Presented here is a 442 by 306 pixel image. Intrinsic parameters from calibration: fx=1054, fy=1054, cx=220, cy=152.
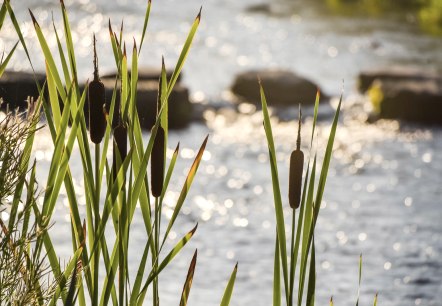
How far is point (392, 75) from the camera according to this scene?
10.4 meters

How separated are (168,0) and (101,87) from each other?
16.7m

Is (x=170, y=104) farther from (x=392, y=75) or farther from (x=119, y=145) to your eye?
(x=119, y=145)

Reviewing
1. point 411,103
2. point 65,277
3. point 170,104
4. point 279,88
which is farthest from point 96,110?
point 279,88

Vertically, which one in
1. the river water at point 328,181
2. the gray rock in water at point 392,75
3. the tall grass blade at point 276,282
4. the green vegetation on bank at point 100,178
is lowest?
the river water at point 328,181

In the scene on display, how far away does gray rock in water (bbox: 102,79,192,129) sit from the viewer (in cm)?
894

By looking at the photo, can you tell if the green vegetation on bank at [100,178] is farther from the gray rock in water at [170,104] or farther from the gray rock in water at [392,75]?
the gray rock in water at [392,75]

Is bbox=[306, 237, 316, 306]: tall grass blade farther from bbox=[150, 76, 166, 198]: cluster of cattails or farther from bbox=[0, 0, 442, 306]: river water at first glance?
bbox=[0, 0, 442, 306]: river water

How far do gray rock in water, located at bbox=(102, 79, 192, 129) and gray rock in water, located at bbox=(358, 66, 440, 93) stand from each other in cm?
216

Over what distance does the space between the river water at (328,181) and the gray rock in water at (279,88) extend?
0.24 meters

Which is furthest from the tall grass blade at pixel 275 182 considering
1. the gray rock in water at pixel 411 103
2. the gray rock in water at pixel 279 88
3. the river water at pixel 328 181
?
the gray rock in water at pixel 279 88

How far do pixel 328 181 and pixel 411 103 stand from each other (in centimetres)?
217

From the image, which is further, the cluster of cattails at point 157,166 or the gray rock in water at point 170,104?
the gray rock in water at point 170,104

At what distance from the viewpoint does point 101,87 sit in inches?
→ 57.7

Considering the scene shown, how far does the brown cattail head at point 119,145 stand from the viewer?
1471 millimetres
